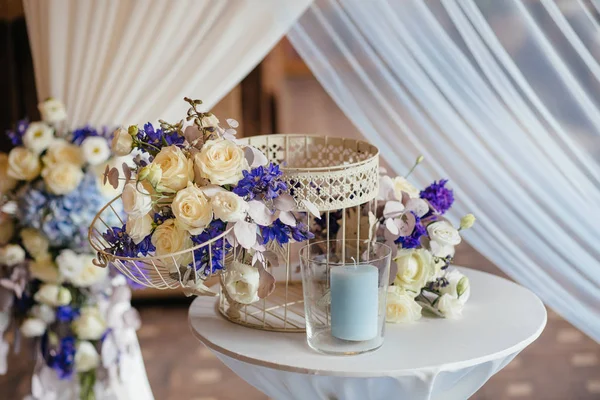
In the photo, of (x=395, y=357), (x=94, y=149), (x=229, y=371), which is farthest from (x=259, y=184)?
(x=229, y=371)

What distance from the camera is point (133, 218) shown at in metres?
1.13

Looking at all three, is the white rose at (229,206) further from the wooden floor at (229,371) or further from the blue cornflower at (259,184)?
the wooden floor at (229,371)

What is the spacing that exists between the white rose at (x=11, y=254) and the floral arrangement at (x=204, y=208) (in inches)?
26.7

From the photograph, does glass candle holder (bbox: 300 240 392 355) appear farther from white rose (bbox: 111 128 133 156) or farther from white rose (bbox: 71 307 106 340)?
white rose (bbox: 71 307 106 340)

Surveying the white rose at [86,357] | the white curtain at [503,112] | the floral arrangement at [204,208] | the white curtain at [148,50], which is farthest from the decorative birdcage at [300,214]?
the white rose at [86,357]

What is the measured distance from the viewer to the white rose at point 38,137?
1.72 meters

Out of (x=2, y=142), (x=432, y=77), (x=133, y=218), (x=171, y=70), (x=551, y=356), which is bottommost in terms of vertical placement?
(x=551, y=356)

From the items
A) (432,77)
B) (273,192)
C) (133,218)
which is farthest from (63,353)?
(432,77)

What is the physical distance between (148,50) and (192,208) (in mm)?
767

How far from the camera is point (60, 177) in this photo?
1.70 metres

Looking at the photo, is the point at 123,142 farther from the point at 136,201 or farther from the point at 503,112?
the point at 503,112

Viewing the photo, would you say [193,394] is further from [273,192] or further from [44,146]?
[273,192]

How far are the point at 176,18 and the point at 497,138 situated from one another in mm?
769

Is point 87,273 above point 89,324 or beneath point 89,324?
above
